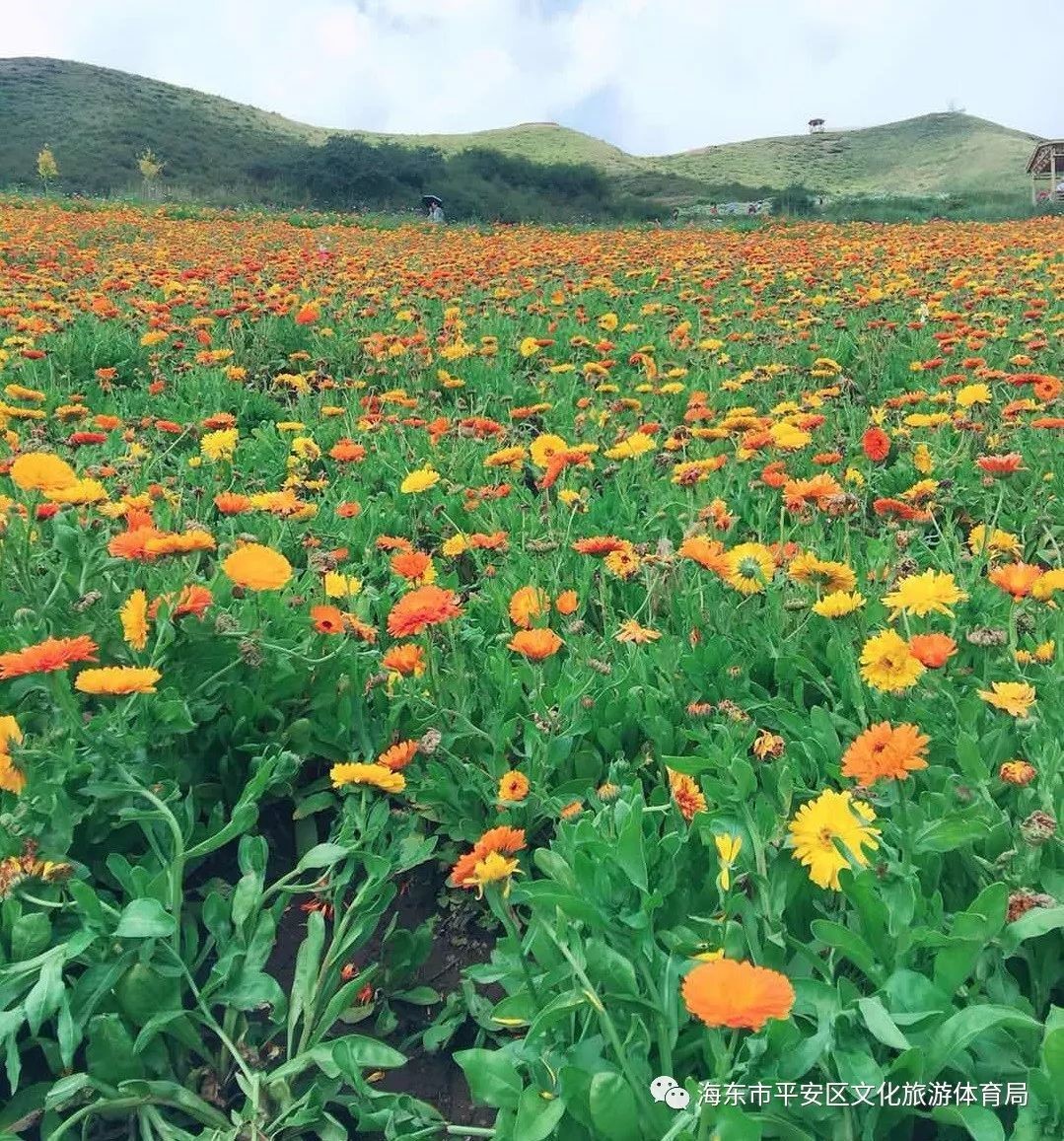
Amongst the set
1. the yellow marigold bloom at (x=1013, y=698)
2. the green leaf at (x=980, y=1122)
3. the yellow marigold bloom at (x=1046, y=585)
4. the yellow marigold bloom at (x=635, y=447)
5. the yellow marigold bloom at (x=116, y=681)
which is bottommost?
the green leaf at (x=980, y=1122)

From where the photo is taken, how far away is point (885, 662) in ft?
4.88

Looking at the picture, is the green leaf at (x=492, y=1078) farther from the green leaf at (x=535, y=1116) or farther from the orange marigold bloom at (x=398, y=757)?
the orange marigold bloom at (x=398, y=757)

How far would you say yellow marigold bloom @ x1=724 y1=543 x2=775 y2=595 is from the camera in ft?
6.14

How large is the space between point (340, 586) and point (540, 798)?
0.74m

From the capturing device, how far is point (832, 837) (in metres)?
1.23

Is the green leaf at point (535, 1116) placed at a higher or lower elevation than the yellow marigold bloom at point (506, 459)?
lower

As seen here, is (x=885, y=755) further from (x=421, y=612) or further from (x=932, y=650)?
(x=421, y=612)

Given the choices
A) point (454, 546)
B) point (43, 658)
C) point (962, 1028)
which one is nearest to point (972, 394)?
point (454, 546)

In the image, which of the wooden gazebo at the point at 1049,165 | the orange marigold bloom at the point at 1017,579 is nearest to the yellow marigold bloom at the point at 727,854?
the orange marigold bloom at the point at 1017,579

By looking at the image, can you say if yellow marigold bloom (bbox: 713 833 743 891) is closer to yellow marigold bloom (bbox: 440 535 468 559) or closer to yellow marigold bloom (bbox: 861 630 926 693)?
yellow marigold bloom (bbox: 861 630 926 693)

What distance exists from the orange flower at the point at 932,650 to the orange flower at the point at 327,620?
103cm

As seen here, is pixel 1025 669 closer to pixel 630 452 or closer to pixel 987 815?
pixel 987 815

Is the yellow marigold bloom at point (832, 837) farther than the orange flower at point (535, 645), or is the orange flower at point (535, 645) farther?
the orange flower at point (535, 645)

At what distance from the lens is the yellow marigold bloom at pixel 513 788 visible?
1.52 meters
